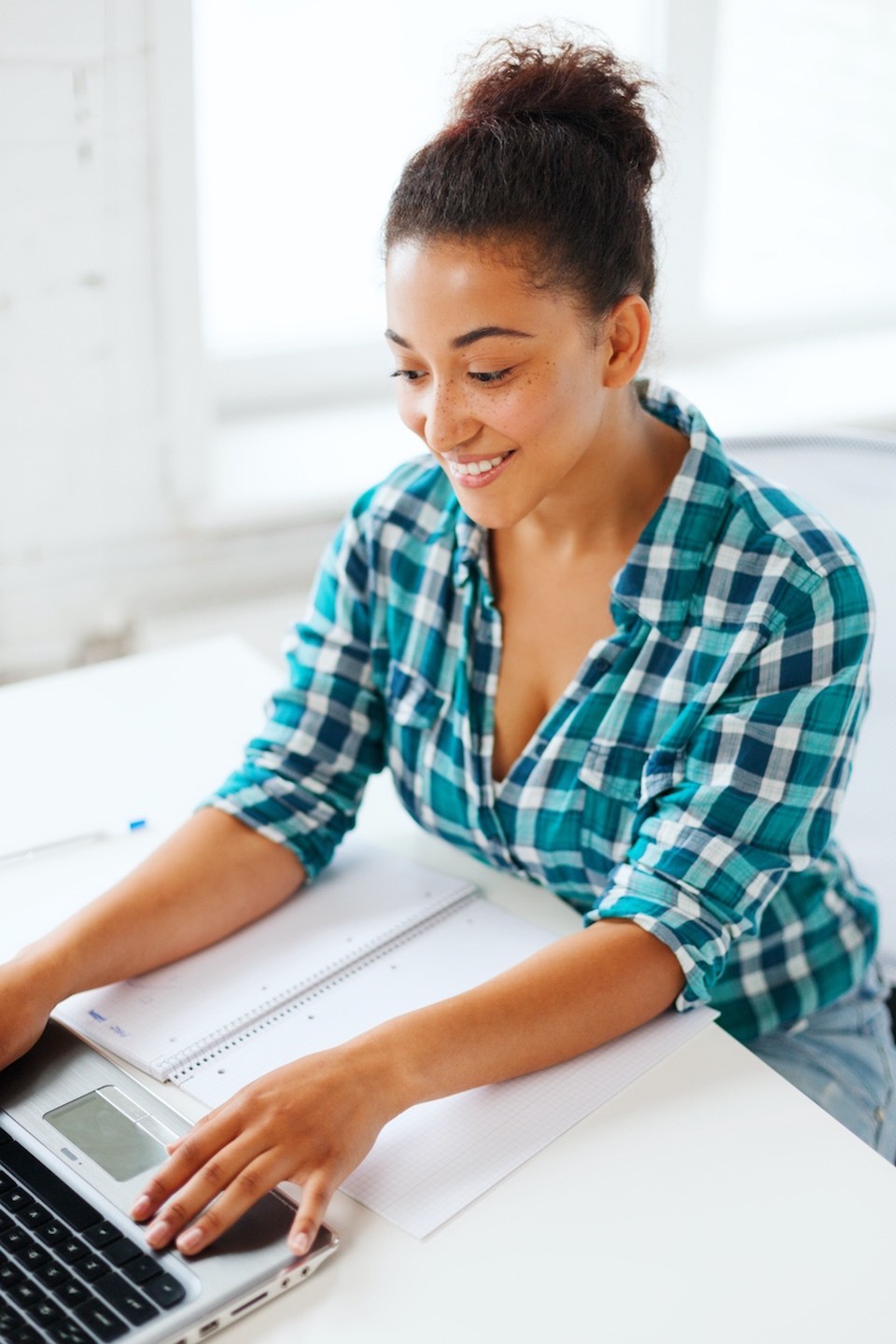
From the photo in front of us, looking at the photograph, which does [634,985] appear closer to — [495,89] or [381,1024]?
[381,1024]

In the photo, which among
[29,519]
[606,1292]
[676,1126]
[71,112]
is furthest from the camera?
[29,519]

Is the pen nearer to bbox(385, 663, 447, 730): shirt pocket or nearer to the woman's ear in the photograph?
bbox(385, 663, 447, 730): shirt pocket

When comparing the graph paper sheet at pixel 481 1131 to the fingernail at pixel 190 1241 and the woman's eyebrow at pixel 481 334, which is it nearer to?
the fingernail at pixel 190 1241

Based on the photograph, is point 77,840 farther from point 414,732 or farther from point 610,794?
point 610,794

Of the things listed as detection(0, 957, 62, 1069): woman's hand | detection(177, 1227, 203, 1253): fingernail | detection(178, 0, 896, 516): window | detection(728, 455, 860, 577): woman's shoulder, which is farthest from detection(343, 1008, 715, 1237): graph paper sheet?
detection(178, 0, 896, 516): window

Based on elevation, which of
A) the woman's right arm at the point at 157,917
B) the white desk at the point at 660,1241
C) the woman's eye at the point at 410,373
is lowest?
the white desk at the point at 660,1241

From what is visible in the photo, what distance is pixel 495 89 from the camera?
1038 mm

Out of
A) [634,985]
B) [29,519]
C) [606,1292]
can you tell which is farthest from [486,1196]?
[29,519]

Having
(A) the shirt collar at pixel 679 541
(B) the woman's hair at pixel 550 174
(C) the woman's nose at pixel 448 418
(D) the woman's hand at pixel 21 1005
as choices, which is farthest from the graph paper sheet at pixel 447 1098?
(B) the woman's hair at pixel 550 174

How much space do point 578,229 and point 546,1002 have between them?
52 cm

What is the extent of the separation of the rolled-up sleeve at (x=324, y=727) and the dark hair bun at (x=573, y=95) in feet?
1.18

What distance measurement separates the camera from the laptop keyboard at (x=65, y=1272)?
0.73m

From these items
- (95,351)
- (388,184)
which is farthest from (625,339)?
(388,184)

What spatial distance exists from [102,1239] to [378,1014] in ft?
0.87
